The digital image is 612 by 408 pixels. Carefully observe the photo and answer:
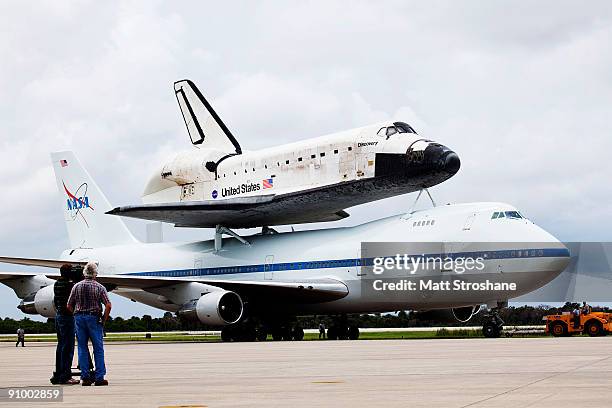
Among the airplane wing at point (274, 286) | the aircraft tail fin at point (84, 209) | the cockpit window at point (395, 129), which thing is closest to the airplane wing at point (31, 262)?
the airplane wing at point (274, 286)

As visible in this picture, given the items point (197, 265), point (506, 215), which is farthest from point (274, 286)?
point (506, 215)

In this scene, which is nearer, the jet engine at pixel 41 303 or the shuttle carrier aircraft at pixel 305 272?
the shuttle carrier aircraft at pixel 305 272

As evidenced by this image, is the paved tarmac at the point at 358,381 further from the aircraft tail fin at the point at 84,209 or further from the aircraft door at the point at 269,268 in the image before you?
the aircraft tail fin at the point at 84,209

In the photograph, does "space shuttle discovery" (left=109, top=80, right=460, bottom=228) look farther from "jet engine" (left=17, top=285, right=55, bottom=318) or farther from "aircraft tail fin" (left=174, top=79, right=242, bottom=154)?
"jet engine" (left=17, top=285, right=55, bottom=318)

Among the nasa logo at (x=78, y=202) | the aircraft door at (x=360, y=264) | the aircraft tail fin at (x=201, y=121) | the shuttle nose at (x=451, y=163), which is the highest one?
the aircraft tail fin at (x=201, y=121)

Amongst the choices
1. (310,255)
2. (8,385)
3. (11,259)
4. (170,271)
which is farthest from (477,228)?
(8,385)

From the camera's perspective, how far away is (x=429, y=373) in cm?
1152

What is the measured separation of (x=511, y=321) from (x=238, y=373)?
51.0m

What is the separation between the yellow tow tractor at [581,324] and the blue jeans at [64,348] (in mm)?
22412

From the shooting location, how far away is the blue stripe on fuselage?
89.0 ft

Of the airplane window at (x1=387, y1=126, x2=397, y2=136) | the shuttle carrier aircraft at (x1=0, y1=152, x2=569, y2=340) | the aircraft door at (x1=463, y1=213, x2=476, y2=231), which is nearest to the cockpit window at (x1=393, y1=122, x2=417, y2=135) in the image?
the airplane window at (x1=387, y1=126, x2=397, y2=136)

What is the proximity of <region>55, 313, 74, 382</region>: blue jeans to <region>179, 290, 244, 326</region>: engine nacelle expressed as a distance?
1805cm

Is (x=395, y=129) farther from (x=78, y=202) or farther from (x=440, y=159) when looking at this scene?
(x=78, y=202)

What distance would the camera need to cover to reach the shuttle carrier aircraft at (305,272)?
90.3ft
